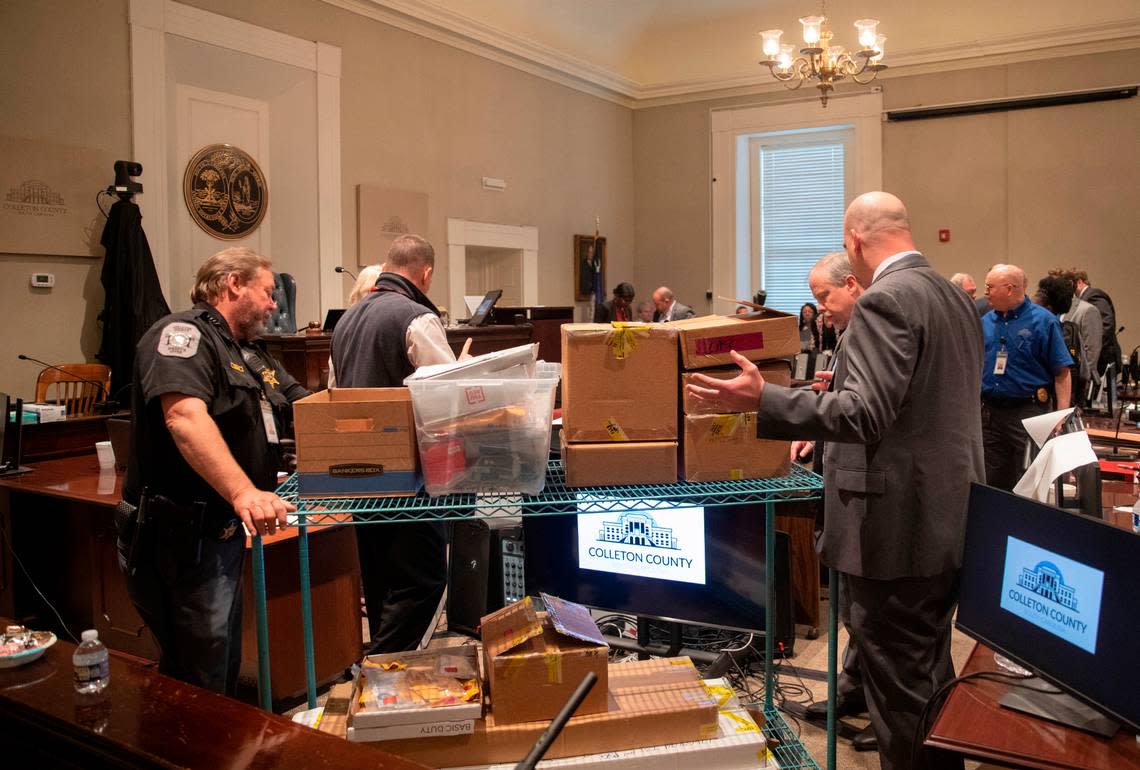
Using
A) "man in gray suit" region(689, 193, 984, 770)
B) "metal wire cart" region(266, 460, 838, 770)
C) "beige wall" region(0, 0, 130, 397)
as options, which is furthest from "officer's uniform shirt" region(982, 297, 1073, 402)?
"beige wall" region(0, 0, 130, 397)

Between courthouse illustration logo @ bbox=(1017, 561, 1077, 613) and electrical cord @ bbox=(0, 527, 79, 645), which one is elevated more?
courthouse illustration logo @ bbox=(1017, 561, 1077, 613)

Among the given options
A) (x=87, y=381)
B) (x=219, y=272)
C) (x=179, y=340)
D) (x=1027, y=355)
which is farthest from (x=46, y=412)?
(x=1027, y=355)

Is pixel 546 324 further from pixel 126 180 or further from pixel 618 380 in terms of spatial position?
pixel 618 380

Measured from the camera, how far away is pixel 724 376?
1.99m

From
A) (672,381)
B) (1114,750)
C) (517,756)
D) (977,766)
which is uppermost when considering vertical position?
(672,381)

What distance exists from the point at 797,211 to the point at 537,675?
32.6 feet

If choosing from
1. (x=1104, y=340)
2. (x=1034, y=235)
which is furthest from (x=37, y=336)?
(x=1034, y=235)

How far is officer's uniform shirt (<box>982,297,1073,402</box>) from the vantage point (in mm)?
4777

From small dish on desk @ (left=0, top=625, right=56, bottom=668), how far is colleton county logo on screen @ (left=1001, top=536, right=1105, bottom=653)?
1.84 metres

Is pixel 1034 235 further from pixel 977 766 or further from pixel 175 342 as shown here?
pixel 175 342

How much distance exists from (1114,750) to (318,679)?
2790mm

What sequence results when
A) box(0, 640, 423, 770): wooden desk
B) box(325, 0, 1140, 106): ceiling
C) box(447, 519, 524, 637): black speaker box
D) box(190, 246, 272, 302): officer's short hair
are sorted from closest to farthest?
box(0, 640, 423, 770): wooden desk < box(190, 246, 272, 302): officer's short hair < box(447, 519, 524, 637): black speaker box < box(325, 0, 1140, 106): ceiling

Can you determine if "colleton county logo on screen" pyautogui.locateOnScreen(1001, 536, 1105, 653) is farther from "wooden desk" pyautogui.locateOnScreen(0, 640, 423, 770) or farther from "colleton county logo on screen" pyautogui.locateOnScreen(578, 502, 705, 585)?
"colleton county logo on screen" pyautogui.locateOnScreen(578, 502, 705, 585)

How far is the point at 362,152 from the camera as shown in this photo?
7.64 meters
